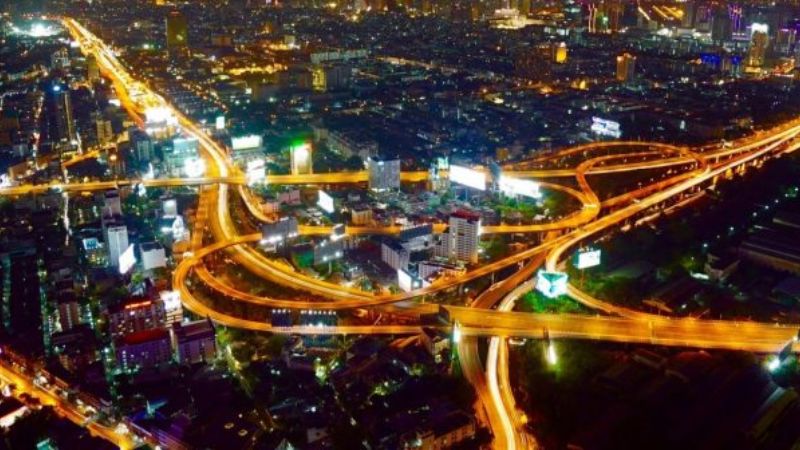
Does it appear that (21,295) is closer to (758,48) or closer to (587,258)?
(587,258)

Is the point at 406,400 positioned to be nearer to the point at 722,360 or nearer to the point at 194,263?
the point at 722,360

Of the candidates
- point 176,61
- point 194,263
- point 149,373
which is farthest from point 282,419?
point 176,61

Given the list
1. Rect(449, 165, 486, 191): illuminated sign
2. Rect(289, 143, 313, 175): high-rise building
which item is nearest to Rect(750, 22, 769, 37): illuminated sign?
Rect(449, 165, 486, 191): illuminated sign

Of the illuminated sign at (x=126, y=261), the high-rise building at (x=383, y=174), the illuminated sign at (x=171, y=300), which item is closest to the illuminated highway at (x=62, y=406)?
the illuminated sign at (x=171, y=300)

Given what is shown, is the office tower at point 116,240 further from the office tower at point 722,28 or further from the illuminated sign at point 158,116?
the office tower at point 722,28

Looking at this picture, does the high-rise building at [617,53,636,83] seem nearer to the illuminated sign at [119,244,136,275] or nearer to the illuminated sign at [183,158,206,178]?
the illuminated sign at [183,158,206,178]

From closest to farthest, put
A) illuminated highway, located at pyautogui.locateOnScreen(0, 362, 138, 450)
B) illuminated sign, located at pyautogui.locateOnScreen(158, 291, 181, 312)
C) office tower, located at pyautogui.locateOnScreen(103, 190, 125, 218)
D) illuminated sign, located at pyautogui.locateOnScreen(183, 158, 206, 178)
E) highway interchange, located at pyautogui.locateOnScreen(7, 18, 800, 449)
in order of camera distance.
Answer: illuminated highway, located at pyautogui.locateOnScreen(0, 362, 138, 450)
highway interchange, located at pyautogui.locateOnScreen(7, 18, 800, 449)
illuminated sign, located at pyautogui.locateOnScreen(158, 291, 181, 312)
office tower, located at pyautogui.locateOnScreen(103, 190, 125, 218)
illuminated sign, located at pyautogui.locateOnScreen(183, 158, 206, 178)
